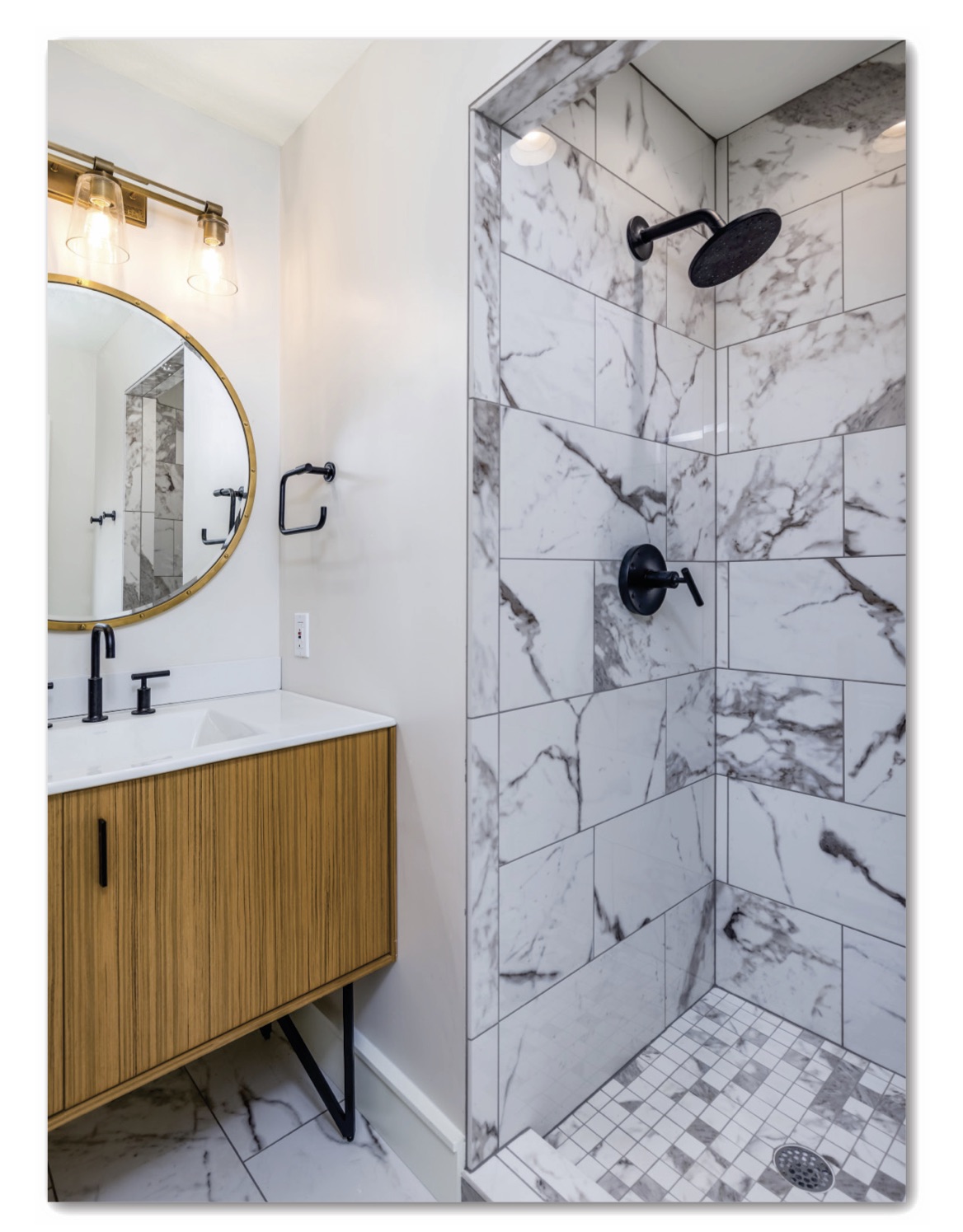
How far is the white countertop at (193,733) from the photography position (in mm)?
1070

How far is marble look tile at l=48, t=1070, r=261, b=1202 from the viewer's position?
1.24 meters

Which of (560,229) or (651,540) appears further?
(651,540)

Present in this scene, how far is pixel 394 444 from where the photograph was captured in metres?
1.34

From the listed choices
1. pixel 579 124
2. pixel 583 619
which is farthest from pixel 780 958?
pixel 579 124

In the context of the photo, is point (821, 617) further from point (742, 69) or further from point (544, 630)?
point (742, 69)

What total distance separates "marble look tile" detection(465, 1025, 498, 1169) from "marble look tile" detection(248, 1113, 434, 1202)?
0.53 feet

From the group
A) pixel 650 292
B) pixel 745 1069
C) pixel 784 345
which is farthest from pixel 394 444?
pixel 745 1069

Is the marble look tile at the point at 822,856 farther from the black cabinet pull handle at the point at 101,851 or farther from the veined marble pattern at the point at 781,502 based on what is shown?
the black cabinet pull handle at the point at 101,851

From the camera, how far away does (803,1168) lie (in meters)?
1.27

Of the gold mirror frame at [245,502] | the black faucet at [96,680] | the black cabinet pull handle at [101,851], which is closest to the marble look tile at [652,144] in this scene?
the gold mirror frame at [245,502]

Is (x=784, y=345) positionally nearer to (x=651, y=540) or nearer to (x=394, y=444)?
(x=651, y=540)

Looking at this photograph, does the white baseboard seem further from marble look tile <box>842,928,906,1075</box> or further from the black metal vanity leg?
marble look tile <box>842,928,906,1075</box>

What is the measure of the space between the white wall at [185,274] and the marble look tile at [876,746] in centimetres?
147
